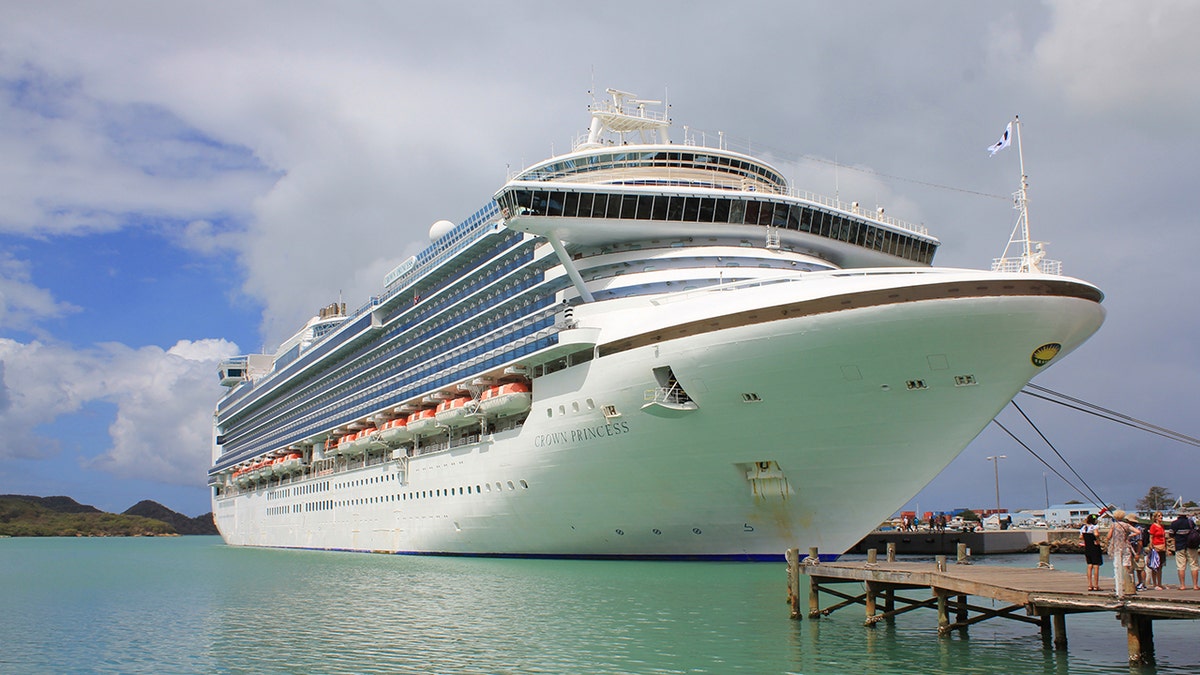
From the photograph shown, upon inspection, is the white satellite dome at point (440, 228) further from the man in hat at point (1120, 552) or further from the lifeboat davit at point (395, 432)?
the man in hat at point (1120, 552)

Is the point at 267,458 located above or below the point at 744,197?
below

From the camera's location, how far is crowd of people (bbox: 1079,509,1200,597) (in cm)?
1221

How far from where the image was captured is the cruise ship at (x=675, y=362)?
68.2ft

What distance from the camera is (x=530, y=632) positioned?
52.7 feet

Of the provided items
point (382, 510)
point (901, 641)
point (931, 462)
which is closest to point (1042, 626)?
point (901, 641)

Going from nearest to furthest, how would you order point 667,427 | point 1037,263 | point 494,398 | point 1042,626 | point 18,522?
point 1042,626 → point 1037,263 → point 667,427 → point 494,398 → point 18,522

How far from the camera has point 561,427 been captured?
27.0 meters

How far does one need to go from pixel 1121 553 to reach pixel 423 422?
85.7ft

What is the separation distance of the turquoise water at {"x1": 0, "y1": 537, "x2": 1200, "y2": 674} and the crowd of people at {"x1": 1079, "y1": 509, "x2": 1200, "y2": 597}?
117 cm

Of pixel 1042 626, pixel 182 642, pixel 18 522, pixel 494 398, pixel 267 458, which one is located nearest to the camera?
pixel 1042 626

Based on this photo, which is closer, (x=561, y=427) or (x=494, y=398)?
(x=561, y=427)

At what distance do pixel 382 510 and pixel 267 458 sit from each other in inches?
960

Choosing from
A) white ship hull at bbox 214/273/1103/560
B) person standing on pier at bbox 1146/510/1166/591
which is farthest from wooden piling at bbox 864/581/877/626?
white ship hull at bbox 214/273/1103/560

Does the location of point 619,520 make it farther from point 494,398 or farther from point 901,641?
point 901,641
